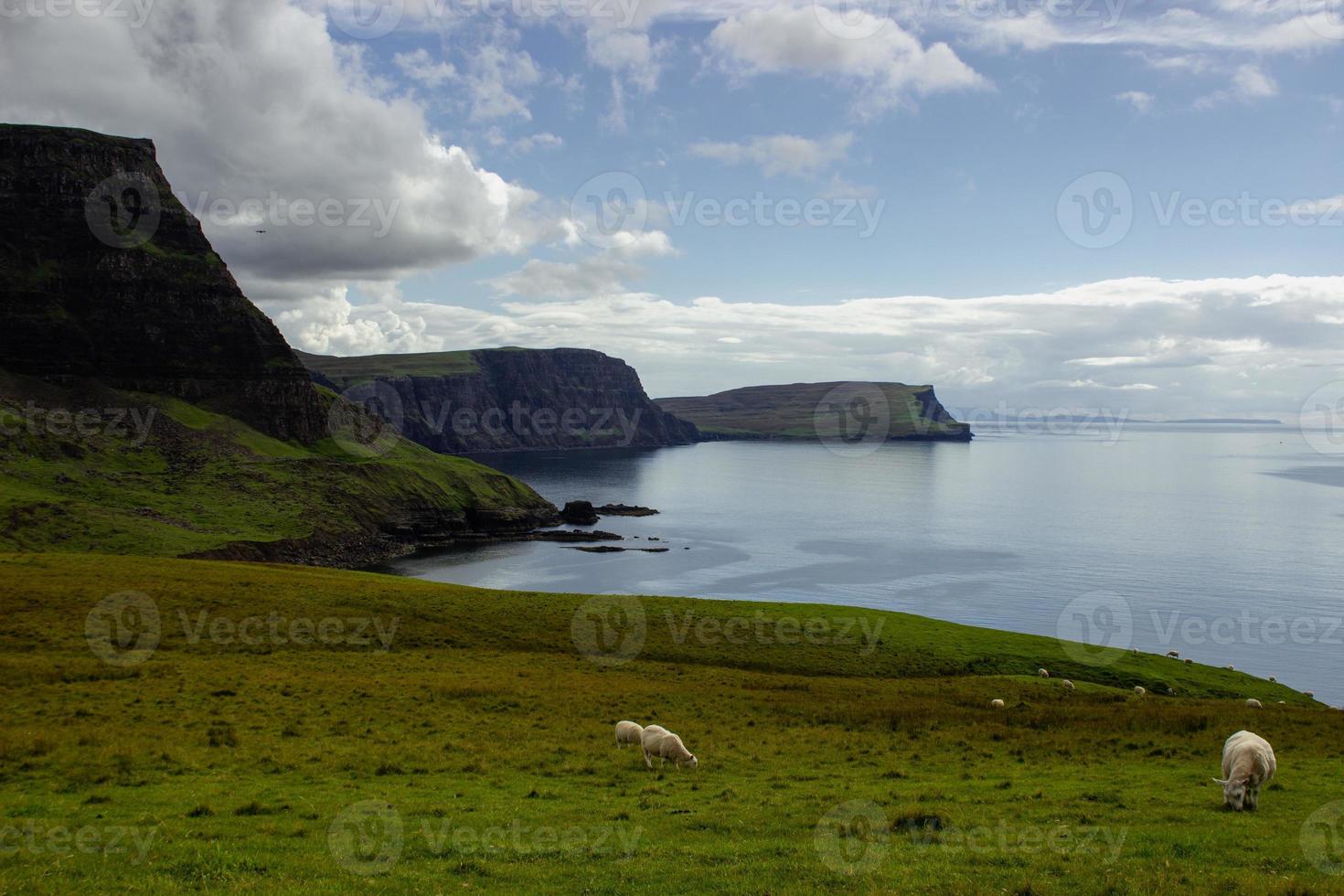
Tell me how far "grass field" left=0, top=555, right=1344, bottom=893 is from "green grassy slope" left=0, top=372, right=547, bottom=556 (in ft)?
190

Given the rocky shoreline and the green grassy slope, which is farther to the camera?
the rocky shoreline

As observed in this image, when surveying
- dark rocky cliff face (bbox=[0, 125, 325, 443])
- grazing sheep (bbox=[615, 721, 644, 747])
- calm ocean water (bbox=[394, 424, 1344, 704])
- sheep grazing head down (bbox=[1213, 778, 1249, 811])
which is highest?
dark rocky cliff face (bbox=[0, 125, 325, 443])

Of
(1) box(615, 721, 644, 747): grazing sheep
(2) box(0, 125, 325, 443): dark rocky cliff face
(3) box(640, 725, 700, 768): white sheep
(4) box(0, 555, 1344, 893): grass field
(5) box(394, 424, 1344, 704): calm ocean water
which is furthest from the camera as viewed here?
(2) box(0, 125, 325, 443): dark rocky cliff face

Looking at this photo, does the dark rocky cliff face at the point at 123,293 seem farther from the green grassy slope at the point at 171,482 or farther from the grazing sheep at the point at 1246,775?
the grazing sheep at the point at 1246,775

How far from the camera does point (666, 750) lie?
2594 centimetres

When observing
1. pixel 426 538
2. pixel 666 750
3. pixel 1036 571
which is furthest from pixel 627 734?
pixel 426 538

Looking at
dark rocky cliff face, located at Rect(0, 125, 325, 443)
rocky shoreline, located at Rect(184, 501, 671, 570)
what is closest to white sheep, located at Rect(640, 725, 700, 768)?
rocky shoreline, located at Rect(184, 501, 671, 570)

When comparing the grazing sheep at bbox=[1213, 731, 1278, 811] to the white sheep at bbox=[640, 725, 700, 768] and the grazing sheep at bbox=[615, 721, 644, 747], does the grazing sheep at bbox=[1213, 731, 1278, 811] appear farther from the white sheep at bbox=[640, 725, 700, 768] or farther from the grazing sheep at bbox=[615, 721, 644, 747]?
the grazing sheep at bbox=[615, 721, 644, 747]

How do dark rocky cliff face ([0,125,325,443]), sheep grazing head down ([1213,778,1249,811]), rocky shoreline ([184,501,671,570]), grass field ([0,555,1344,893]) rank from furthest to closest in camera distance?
dark rocky cliff face ([0,125,325,443])
rocky shoreline ([184,501,671,570])
sheep grazing head down ([1213,778,1249,811])
grass field ([0,555,1344,893])

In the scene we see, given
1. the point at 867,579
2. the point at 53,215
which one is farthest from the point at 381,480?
the point at 867,579

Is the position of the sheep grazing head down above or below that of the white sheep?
above

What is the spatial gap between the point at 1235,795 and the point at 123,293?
20254cm

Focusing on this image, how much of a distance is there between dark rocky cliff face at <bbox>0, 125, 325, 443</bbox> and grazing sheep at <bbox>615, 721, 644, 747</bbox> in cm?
16957

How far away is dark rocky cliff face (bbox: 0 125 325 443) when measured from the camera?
156750mm
